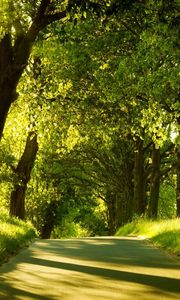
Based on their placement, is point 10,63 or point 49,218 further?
point 49,218

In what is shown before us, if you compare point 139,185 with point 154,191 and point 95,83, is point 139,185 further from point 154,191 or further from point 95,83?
point 95,83

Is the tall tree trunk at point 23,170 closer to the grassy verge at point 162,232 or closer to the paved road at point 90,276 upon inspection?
the grassy verge at point 162,232

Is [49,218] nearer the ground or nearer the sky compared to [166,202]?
nearer the ground

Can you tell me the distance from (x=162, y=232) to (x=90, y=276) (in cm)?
985

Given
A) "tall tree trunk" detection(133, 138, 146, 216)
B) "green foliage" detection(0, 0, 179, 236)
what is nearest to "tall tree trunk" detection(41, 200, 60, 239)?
"tall tree trunk" detection(133, 138, 146, 216)

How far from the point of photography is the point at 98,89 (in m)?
22.9

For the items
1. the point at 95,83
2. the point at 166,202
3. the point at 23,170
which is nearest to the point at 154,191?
the point at 23,170

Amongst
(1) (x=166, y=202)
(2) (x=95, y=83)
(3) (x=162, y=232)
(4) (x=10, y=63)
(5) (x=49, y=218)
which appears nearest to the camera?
(4) (x=10, y=63)

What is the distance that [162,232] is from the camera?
19.8m

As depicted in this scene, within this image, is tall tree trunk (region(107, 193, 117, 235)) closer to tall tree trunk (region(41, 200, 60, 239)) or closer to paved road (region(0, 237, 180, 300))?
tall tree trunk (region(41, 200, 60, 239))

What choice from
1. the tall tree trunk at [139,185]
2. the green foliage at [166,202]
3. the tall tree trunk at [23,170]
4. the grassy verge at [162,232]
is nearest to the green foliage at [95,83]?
the tall tree trunk at [23,170]

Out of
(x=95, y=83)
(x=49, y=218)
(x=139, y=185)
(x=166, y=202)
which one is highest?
(x=95, y=83)

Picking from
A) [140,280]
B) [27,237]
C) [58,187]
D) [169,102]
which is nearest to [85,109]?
[169,102]

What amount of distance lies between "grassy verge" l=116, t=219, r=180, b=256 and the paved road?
3.87ft
